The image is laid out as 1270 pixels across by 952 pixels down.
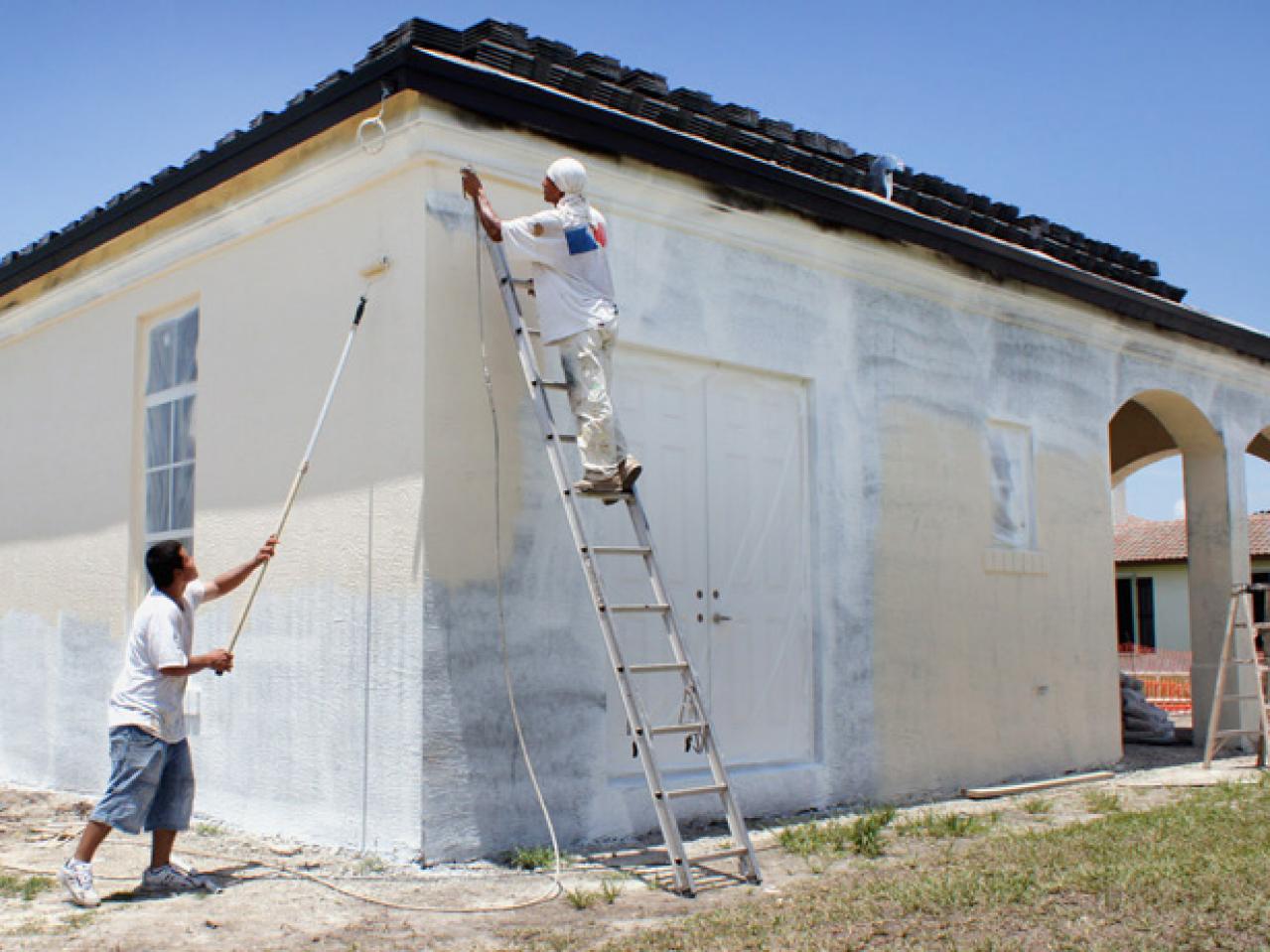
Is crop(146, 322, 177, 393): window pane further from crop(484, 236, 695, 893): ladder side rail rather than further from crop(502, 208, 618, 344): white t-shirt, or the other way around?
crop(502, 208, 618, 344): white t-shirt

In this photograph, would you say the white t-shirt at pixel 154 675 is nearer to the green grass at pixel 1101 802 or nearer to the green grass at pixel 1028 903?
the green grass at pixel 1028 903

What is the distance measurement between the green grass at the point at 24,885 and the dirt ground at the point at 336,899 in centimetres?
4

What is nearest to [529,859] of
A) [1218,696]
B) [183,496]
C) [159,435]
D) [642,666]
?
[642,666]

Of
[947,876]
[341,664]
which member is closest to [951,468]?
[947,876]

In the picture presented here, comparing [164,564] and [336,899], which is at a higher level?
[164,564]

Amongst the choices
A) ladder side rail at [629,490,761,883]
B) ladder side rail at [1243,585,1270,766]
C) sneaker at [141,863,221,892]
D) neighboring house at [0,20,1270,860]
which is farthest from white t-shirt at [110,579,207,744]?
ladder side rail at [1243,585,1270,766]

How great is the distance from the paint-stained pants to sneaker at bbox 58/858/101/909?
2.86 metres

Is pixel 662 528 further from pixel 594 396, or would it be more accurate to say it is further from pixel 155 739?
pixel 155 739

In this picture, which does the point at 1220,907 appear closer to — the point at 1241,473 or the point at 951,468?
the point at 951,468

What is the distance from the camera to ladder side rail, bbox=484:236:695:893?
585cm

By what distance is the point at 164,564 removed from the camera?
19.9 ft

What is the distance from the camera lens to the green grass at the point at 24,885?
5.95 meters

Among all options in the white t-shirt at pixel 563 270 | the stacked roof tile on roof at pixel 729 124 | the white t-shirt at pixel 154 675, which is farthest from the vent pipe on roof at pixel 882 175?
the white t-shirt at pixel 154 675

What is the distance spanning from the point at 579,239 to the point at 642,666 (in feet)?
7.07
